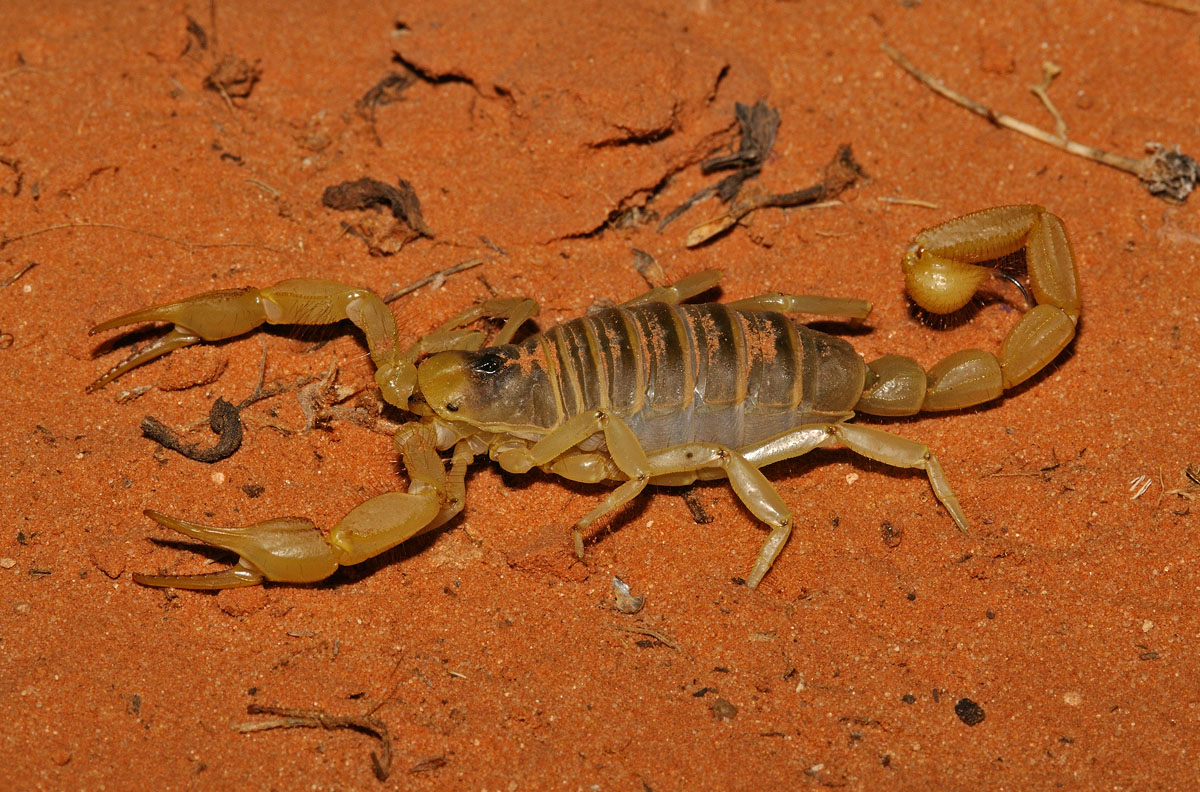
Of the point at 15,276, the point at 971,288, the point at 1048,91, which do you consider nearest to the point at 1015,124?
the point at 1048,91

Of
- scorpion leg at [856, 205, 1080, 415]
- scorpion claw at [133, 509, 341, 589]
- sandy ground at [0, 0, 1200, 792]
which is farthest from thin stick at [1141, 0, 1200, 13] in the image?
scorpion claw at [133, 509, 341, 589]

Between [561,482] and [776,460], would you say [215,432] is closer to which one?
[561,482]

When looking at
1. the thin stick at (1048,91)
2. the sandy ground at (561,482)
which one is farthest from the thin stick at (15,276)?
the thin stick at (1048,91)

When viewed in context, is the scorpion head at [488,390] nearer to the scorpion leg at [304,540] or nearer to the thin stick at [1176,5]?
the scorpion leg at [304,540]

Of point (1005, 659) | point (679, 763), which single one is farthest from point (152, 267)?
point (1005, 659)

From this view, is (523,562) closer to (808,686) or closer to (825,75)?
(808,686)

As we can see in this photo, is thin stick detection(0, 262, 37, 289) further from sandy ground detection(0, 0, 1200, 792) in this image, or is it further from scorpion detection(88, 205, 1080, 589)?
scorpion detection(88, 205, 1080, 589)
